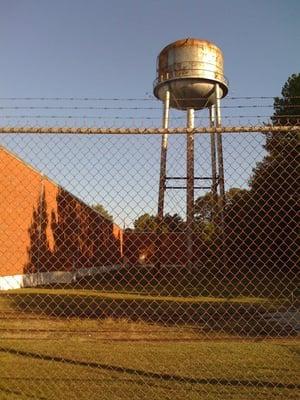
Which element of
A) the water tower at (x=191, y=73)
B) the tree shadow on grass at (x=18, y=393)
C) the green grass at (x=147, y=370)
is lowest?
the green grass at (x=147, y=370)

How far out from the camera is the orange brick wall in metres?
19.2

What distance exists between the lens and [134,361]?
634cm

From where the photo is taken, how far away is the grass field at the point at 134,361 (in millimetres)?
4891

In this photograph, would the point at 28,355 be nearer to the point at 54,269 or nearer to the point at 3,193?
the point at 3,193

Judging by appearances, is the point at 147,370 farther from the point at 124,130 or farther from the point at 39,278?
the point at 39,278

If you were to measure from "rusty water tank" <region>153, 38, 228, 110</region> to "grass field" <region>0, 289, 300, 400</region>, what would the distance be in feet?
66.8

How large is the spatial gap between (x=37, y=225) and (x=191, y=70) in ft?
43.4

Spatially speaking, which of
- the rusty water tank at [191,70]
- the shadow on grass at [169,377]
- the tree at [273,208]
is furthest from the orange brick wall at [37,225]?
the shadow on grass at [169,377]

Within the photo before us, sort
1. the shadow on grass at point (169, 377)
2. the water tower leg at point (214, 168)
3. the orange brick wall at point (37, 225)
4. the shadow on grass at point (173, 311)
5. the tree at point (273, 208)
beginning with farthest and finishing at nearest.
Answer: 1. the orange brick wall at point (37, 225)
2. the tree at point (273, 208)
3. the shadow on grass at point (173, 311)
4. the water tower leg at point (214, 168)
5. the shadow on grass at point (169, 377)

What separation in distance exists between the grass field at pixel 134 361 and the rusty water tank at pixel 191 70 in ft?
66.8

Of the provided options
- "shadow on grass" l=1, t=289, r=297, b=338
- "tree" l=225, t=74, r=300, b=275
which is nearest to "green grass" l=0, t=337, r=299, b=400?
"shadow on grass" l=1, t=289, r=297, b=338

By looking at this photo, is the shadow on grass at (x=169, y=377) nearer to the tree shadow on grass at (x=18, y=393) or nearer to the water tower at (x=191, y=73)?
the tree shadow on grass at (x=18, y=393)

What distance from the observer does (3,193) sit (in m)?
18.6

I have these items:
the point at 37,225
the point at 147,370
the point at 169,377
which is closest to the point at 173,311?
the point at 147,370
